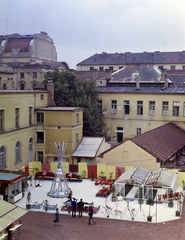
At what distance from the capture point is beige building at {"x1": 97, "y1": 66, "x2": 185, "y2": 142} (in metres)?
47.8

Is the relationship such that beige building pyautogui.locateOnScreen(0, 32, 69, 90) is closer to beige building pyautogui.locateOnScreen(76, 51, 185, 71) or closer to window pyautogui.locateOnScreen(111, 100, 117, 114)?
beige building pyautogui.locateOnScreen(76, 51, 185, 71)

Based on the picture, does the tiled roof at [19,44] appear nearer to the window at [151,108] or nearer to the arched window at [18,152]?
the window at [151,108]

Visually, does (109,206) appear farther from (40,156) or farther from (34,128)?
(34,128)

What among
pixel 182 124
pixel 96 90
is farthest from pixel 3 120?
pixel 182 124

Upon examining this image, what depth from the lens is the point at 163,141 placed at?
37438 mm

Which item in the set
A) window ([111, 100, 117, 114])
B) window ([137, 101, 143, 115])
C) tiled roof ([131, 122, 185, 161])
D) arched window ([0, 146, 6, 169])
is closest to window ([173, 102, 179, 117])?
tiled roof ([131, 122, 185, 161])

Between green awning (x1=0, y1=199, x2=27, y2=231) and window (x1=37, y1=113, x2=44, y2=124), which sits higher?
window (x1=37, y1=113, x2=44, y2=124)

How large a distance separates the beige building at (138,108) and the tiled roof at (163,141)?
8.22ft

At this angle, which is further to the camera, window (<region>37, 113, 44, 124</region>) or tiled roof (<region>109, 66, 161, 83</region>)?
tiled roof (<region>109, 66, 161, 83</region>)

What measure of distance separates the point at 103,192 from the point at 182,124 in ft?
78.4

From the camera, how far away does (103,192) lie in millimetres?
27188

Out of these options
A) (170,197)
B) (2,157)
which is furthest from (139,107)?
(170,197)

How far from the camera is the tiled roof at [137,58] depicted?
8838 cm

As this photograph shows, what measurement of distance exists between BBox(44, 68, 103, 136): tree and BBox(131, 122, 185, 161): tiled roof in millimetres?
9371
